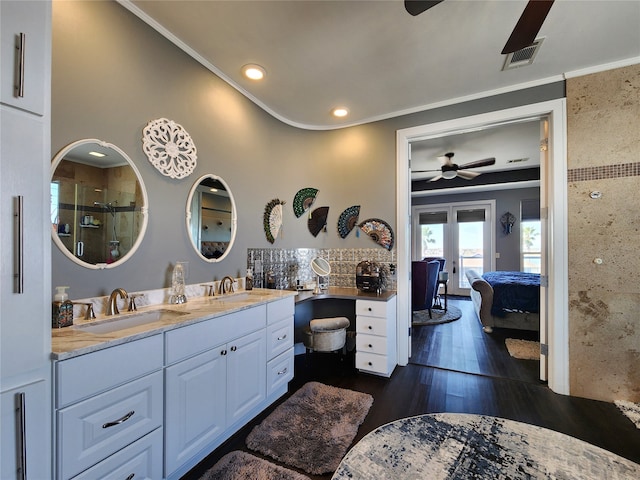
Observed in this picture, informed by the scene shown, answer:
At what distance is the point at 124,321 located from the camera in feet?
5.32

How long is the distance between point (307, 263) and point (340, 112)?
181cm

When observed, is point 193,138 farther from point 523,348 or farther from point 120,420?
point 523,348

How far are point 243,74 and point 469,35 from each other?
5.94 feet

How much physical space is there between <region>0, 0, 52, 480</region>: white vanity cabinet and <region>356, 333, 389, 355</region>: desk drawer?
2369 mm

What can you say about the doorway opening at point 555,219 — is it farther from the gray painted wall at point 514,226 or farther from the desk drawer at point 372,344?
the gray painted wall at point 514,226

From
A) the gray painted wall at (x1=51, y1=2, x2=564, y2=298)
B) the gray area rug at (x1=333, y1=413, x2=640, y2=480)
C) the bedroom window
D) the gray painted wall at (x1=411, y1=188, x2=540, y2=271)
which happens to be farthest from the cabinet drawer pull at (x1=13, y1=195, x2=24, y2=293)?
the bedroom window

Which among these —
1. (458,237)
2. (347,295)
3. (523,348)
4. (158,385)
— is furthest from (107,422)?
(458,237)

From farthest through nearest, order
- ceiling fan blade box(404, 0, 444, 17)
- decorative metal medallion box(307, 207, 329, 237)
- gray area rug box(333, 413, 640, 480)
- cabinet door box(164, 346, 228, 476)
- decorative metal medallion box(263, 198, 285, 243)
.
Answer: decorative metal medallion box(307, 207, 329, 237)
decorative metal medallion box(263, 198, 285, 243)
cabinet door box(164, 346, 228, 476)
ceiling fan blade box(404, 0, 444, 17)
gray area rug box(333, 413, 640, 480)

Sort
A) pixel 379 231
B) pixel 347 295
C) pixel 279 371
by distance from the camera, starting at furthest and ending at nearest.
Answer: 1. pixel 379 231
2. pixel 347 295
3. pixel 279 371

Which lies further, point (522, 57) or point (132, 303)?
point (522, 57)

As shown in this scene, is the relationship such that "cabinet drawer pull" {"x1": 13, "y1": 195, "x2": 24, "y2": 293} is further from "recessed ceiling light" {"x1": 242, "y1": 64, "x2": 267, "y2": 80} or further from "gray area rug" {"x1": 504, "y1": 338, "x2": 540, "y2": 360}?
"gray area rug" {"x1": 504, "y1": 338, "x2": 540, "y2": 360}

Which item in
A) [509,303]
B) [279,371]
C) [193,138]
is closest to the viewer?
[193,138]

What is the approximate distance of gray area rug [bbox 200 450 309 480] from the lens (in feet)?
5.08

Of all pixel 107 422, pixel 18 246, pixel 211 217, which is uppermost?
pixel 211 217
